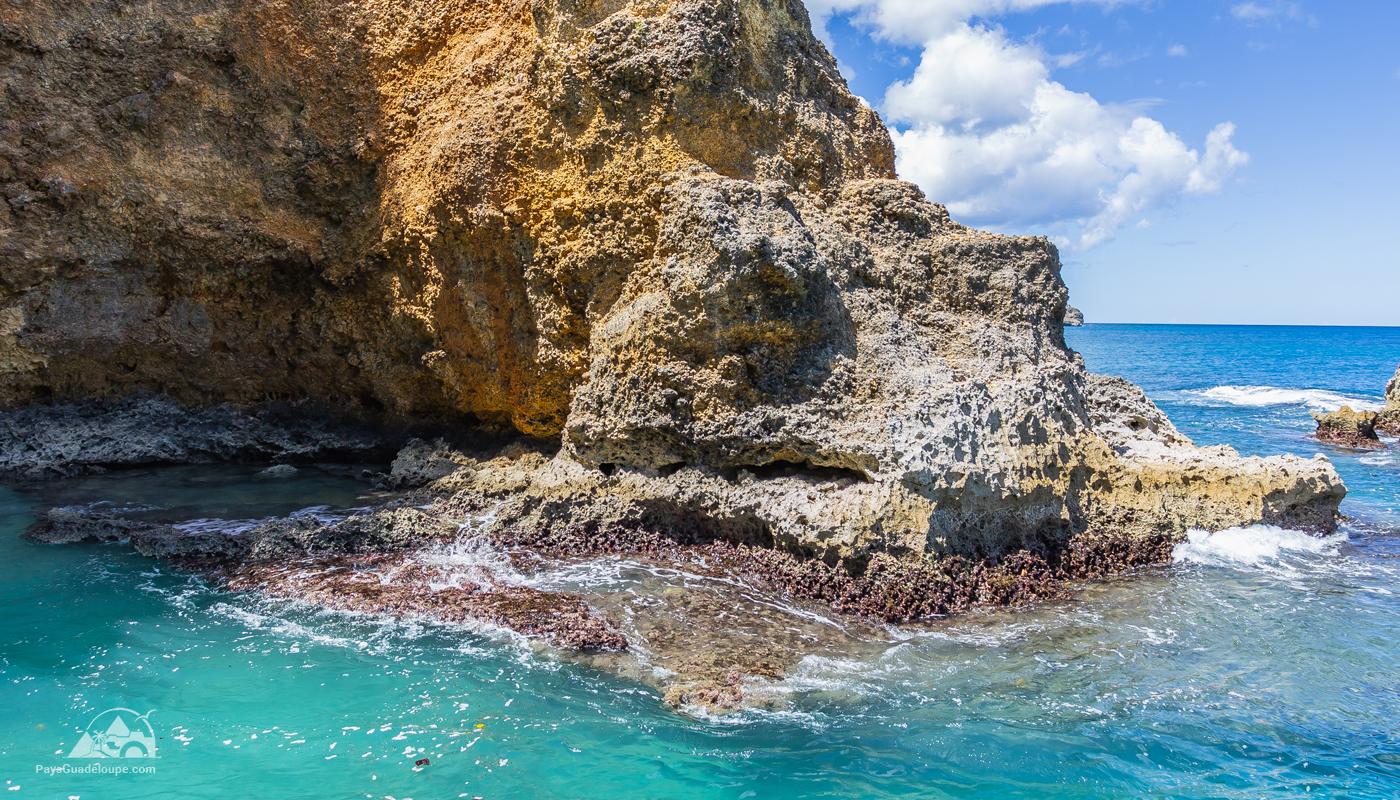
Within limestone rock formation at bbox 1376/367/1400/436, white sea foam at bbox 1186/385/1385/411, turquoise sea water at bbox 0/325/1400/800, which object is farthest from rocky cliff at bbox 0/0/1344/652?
white sea foam at bbox 1186/385/1385/411

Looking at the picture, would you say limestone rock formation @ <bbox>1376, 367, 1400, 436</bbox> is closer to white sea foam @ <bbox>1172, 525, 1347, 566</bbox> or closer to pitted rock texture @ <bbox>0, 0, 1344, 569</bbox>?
pitted rock texture @ <bbox>0, 0, 1344, 569</bbox>

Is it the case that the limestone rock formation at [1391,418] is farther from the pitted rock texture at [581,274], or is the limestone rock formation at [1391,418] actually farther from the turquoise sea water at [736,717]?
the turquoise sea water at [736,717]

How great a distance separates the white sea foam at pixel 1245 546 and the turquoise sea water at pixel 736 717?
0.36 meters

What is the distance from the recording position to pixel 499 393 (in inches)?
452

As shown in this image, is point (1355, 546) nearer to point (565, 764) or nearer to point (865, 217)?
point (865, 217)

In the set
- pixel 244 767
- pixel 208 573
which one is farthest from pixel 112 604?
pixel 244 767

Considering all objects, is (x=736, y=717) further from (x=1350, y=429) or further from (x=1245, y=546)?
(x=1350, y=429)

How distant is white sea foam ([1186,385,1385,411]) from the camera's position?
98.3 feet

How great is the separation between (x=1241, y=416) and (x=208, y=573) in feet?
90.1

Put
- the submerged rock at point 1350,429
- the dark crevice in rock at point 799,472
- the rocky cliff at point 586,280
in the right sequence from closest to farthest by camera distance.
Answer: the dark crevice in rock at point 799,472 → the rocky cliff at point 586,280 → the submerged rock at point 1350,429

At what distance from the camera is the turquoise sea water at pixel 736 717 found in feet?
17.3

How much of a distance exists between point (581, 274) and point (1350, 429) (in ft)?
62.0

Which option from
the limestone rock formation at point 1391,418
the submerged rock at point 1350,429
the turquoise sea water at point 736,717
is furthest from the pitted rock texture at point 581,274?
the limestone rock formation at point 1391,418

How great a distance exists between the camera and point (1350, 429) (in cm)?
2023
